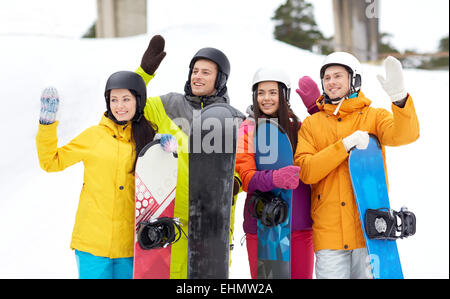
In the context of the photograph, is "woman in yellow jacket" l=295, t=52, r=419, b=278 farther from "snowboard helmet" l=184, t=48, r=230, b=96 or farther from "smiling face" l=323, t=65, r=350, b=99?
"snowboard helmet" l=184, t=48, r=230, b=96

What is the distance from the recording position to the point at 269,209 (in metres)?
2.54

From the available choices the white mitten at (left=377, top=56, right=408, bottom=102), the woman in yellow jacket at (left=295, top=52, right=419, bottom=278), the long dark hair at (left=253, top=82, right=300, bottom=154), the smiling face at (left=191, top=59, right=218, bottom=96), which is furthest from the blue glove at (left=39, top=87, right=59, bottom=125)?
the white mitten at (left=377, top=56, right=408, bottom=102)

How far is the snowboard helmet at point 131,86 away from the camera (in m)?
2.68

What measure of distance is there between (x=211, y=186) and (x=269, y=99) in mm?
768

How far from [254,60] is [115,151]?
6.96 m

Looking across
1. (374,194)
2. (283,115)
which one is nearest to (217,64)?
(283,115)

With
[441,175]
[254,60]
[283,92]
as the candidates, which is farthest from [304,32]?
[283,92]

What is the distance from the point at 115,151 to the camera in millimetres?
2611

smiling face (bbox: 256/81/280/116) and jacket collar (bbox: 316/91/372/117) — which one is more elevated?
smiling face (bbox: 256/81/280/116)

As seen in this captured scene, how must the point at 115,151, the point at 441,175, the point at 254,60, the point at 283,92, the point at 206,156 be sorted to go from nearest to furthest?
the point at 206,156 → the point at 115,151 → the point at 283,92 → the point at 441,175 → the point at 254,60

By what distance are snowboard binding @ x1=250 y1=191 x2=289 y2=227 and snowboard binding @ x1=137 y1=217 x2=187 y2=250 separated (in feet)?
1.59

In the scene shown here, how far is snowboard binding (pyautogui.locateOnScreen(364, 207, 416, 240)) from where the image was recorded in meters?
2.42

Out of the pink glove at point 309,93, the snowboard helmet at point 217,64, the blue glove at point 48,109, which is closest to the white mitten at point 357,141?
the pink glove at point 309,93
